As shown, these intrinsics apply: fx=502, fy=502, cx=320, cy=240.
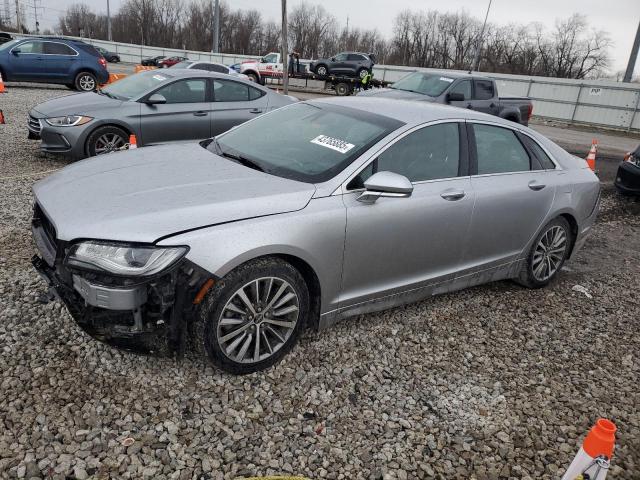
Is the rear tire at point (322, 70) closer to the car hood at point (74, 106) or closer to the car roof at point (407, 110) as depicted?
the car hood at point (74, 106)

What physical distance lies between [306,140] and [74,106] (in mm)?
5046

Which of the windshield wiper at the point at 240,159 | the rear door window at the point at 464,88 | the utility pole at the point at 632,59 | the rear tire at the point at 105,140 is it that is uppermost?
the utility pole at the point at 632,59

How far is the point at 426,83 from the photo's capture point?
11750mm

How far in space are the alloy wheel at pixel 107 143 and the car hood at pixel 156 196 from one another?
12.7 ft

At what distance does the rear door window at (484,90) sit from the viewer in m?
12.0

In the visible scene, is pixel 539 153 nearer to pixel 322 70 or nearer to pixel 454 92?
pixel 454 92

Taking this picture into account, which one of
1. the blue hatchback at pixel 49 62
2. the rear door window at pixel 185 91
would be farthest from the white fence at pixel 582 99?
the rear door window at pixel 185 91

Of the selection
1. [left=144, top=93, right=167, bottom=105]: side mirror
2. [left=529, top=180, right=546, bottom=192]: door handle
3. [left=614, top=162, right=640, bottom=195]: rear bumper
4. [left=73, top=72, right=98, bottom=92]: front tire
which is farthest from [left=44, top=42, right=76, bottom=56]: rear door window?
[left=529, top=180, right=546, bottom=192]: door handle

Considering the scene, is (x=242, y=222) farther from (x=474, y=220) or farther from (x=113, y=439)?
(x=474, y=220)

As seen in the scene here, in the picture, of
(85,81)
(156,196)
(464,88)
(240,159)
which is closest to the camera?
(156,196)

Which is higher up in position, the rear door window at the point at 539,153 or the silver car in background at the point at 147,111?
the rear door window at the point at 539,153

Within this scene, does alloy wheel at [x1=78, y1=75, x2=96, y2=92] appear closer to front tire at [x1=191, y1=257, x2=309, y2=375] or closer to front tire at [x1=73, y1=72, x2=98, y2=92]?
front tire at [x1=73, y1=72, x2=98, y2=92]

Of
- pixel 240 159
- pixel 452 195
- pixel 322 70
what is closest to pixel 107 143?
pixel 240 159

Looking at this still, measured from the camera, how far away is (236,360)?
9.47 ft
